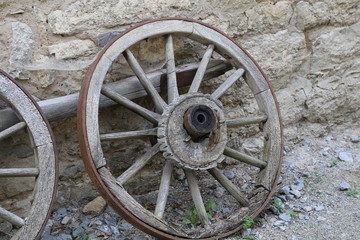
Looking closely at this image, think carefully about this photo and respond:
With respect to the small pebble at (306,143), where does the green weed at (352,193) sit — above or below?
below

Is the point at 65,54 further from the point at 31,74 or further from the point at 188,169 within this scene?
the point at 188,169

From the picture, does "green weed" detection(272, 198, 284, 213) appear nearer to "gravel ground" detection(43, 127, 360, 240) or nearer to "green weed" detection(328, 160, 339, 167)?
"gravel ground" detection(43, 127, 360, 240)

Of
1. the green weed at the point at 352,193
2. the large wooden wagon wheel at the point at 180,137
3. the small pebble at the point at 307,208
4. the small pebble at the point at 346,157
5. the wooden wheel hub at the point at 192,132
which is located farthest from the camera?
the small pebble at the point at 346,157

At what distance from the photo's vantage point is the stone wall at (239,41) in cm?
232

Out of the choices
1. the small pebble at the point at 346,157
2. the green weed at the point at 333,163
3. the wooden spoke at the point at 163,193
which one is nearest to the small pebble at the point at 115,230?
the wooden spoke at the point at 163,193

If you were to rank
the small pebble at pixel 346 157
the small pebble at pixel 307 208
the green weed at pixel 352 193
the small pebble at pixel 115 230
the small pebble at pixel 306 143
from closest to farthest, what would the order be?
the small pebble at pixel 115 230
the small pebble at pixel 307 208
the green weed at pixel 352 193
the small pebble at pixel 346 157
the small pebble at pixel 306 143

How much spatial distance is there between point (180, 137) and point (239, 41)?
2.92ft

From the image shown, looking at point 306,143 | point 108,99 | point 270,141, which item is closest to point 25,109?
point 108,99

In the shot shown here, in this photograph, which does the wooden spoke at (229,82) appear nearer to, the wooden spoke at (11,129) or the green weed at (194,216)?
the green weed at (194,216)

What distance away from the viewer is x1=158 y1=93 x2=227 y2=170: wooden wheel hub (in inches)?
88.0

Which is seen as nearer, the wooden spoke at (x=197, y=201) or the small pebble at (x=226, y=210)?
the wooden spoke at (x=197, y=201)

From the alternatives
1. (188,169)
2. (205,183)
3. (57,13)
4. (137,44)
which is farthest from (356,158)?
(57,13)

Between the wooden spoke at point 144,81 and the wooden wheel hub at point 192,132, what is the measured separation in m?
0.09

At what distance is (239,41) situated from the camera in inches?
112
